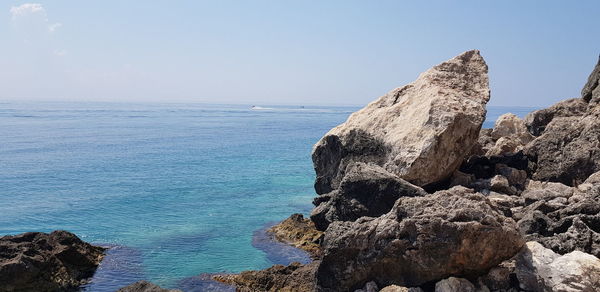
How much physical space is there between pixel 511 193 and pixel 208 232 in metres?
14.5

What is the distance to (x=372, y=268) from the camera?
13.3 meters

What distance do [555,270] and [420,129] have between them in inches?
395

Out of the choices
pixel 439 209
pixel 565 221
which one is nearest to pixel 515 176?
pixel 565 221

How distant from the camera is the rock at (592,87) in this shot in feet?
83.7

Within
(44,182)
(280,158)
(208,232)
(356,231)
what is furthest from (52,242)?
(280,158)

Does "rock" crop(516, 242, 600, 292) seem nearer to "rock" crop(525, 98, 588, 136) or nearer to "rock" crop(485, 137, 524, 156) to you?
"rock" crop(485, 137, 524, 156)

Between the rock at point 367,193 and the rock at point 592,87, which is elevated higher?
the rock at point 592,87

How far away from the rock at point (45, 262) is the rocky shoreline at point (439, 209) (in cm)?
4

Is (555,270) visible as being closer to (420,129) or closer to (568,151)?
(420,129)

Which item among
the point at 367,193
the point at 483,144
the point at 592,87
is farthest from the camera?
the point at 483,144

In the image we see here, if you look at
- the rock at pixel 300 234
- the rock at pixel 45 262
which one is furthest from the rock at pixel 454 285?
the rock at pixel 45 262

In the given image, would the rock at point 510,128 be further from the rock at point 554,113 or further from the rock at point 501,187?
the rock at point 501,187

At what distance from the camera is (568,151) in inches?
814

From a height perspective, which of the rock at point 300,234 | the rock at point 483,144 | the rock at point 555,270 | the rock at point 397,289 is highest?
the rock at point 483,144
